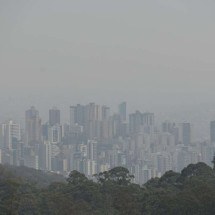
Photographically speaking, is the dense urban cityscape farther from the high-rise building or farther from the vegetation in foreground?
the vegetation in foreground

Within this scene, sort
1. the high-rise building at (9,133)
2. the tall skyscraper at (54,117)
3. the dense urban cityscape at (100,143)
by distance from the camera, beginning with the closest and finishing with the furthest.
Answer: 1. the dense urban cityscape at (100,143)
2. the high-rise building at (9,133)
3. the tall skyscraper at (54,117)

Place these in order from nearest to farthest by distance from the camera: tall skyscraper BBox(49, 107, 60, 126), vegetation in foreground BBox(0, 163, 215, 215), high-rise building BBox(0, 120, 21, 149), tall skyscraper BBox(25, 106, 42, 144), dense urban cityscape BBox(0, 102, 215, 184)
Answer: vegetation in foreground BBox(0, 163, 215, 215)
dense urban cityscape BBox(0, 102, 215, 184)
tall skyscraper BBox(25, 106, 42, 144)
high-rise building BBox(0, 120, 21, 149)
tall skyscraper BBox(49, 107, 60, 126)

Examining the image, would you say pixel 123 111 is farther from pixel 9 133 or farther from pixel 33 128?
pixel 9 133

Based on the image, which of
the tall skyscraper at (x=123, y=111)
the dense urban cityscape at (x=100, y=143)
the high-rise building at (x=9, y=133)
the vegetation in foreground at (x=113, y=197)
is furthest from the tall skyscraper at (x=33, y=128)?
the vegetation in foreground at (x=113, y=197)

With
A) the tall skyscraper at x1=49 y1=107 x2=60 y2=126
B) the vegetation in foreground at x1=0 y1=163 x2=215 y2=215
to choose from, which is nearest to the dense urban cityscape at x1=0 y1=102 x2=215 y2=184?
the tall skyscraper at x1=49 y1=107 x2=60 y2=126

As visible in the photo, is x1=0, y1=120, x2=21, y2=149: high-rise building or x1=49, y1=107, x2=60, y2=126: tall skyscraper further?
x1=49, y1=107, x2=60, y2=126: tall skyscraper

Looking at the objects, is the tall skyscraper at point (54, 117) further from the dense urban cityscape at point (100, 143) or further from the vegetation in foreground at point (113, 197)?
the vegetation in foreground at point (113, 197)

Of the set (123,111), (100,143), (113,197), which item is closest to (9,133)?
(100,143)
